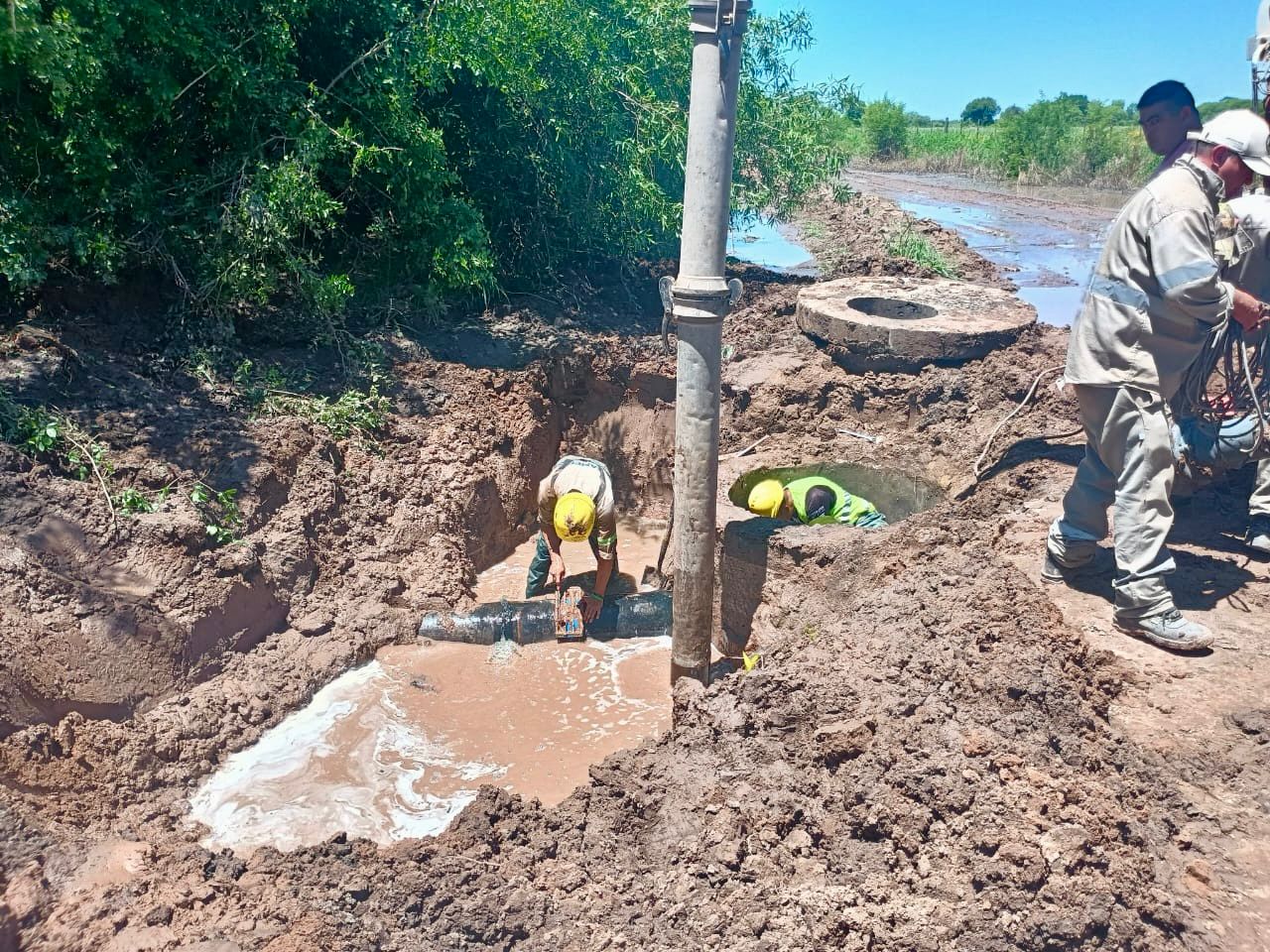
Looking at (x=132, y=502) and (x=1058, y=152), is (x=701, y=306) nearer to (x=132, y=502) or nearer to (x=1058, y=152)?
(x=132, y=502)

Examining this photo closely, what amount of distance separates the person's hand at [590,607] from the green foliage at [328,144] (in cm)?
260

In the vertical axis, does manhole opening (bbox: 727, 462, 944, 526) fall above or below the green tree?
below

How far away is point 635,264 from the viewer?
9.66m

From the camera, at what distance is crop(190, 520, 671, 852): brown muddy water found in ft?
13.8

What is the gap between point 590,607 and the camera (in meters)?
5.64

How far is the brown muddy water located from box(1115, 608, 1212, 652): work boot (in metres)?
2.38

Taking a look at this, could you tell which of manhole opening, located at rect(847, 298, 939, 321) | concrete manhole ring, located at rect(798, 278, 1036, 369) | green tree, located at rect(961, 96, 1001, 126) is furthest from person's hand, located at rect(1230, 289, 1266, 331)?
green tree, located at rect(961, 96, 1001, 126)

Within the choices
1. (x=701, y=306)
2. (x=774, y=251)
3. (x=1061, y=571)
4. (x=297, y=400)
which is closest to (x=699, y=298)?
(x=701, y=306)

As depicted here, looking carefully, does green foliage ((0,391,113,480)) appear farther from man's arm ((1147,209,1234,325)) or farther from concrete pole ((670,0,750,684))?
man's arm ((1147,209,1234,325))

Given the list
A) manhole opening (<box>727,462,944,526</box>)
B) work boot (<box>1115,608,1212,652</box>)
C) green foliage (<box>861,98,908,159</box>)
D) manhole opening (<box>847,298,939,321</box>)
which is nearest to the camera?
work boot (<box>1115,608,1212,652</box>)

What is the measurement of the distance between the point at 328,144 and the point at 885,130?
109ft

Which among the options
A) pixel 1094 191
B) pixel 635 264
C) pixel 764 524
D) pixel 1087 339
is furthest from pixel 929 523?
pixel 1094 191

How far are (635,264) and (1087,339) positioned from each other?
635 centimetres

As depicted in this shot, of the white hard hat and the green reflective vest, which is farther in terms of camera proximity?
the green reflective vest
